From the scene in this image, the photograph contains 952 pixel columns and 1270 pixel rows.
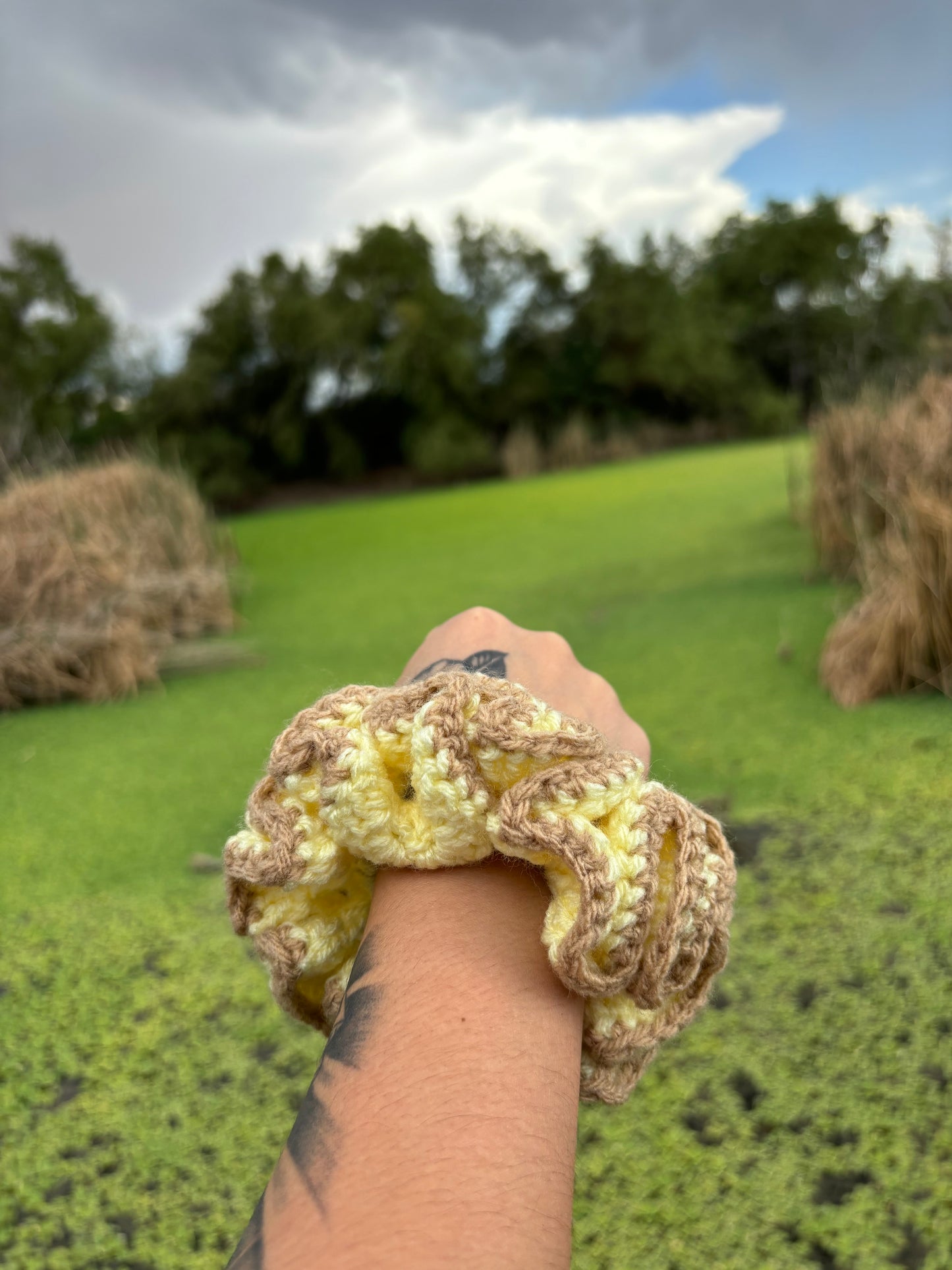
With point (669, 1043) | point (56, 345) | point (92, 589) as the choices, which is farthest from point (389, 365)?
point (669, 1043)

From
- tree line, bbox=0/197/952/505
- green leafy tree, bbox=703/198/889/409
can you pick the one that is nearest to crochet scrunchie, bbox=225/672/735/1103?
tree line, bbox=0/197/952/505

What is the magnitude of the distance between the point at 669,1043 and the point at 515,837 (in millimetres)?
526

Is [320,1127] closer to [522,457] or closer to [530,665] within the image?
[530,665]

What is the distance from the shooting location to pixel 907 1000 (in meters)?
0.85

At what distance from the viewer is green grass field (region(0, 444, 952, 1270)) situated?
0.69 m

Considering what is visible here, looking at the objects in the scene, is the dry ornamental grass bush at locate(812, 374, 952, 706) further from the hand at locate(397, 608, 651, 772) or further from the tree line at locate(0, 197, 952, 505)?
the tree line at locate(0, 197, 952, 505)

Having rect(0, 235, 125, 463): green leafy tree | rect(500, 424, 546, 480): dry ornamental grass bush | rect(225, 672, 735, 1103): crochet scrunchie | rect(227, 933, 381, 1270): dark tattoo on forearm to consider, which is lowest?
rect(227, 933, 381, 1270): dark tattoo on forearm

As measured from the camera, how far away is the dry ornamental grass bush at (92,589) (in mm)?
2078

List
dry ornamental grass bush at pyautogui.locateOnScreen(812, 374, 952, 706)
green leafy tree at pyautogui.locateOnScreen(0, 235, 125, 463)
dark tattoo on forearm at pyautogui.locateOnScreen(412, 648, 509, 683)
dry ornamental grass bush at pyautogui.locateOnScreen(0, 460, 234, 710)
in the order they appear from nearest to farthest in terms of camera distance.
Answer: dark tattoo on forearm at pyautogui.locateOnScreen(412, 648, 509, 683)
dry ornamental grass bush at pyautogui.locateOnScreen(812, 374, 952, 706)
dry ornamental grass bush at pyautogui.locateOnScreen(0, 460, 234, 710)
green leafy tree at pyautogui.locateOnScreen(0, 235, 125, 463)

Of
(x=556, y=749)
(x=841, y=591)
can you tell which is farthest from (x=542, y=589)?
(x=556, y=749)

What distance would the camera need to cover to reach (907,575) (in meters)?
1.53

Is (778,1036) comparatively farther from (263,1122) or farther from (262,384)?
(262,384)

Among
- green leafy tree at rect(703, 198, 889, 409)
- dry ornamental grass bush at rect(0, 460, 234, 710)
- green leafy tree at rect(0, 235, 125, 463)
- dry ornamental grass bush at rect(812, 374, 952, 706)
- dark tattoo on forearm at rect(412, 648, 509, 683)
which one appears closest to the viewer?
dark tattoo on forearm at rect(412, 648, 509, 683)

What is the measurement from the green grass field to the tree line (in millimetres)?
6335
